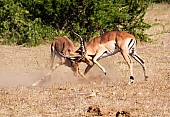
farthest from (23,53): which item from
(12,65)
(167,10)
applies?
(167,10)

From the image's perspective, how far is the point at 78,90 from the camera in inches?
423

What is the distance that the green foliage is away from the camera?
21266mm

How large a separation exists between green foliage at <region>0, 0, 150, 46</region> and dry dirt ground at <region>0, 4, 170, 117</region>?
3.72m

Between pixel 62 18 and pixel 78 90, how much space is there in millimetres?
11335

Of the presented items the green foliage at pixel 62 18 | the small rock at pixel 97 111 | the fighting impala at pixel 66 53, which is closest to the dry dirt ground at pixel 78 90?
the small rock at pixel 97 111

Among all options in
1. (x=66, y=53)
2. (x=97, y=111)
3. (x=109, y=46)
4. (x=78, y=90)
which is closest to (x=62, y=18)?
(x=66, y=53)

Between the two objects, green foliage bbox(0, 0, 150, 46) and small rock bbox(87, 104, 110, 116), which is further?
green foliage bbox(0, 0, 150, 46)

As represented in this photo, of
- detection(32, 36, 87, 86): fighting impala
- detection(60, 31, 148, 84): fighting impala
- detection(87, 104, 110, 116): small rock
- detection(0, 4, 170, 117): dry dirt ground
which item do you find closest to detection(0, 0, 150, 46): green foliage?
detection(0, 4, 170, 117): dry dirt ground

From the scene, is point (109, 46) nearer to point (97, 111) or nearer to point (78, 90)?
point (78, 90)

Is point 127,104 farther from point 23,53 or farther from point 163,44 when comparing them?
point 163,44

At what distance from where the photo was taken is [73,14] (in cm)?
2189

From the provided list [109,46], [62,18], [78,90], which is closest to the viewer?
[78,90]

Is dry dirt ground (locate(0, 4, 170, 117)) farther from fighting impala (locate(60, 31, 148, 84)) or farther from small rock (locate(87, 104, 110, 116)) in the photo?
fighting impala (locate(60, 31, 148, 84))

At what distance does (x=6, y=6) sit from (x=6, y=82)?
366 inches
